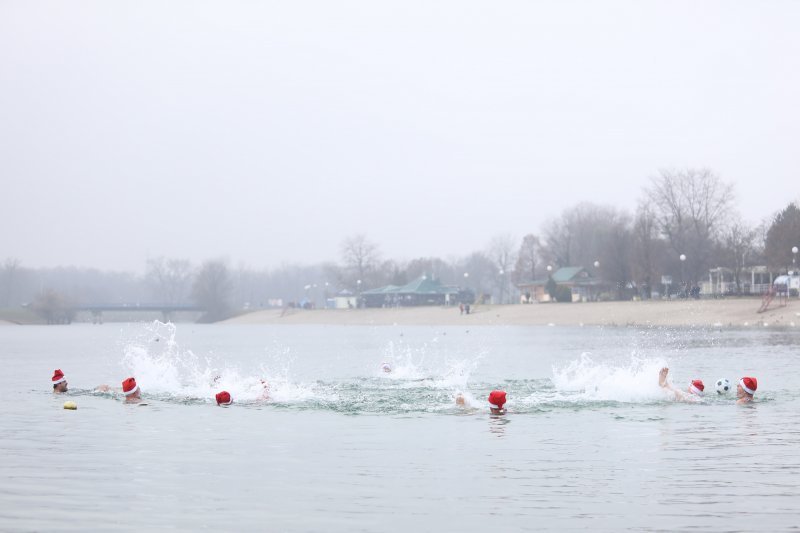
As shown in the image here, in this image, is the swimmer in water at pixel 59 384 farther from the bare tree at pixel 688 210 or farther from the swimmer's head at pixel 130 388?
the bare tree at pixel 688 210

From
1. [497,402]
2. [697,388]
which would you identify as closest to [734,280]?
[697,388]

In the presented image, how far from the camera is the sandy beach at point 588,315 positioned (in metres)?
72.6

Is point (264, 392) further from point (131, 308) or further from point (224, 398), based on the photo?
point (131, 308)

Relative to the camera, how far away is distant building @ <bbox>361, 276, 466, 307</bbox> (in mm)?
147500

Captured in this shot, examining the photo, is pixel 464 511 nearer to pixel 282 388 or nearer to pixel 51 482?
pixel 51 482

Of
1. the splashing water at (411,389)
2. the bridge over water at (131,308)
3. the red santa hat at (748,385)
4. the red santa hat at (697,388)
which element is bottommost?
the splashing water at (411,389)

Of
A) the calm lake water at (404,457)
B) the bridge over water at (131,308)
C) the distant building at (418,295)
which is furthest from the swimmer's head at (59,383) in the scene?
the bridge over water at (131,308)

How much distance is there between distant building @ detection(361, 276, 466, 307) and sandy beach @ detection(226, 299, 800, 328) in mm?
10802

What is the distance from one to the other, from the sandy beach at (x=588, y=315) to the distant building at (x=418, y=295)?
10.8 m

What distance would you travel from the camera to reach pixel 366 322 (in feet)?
426

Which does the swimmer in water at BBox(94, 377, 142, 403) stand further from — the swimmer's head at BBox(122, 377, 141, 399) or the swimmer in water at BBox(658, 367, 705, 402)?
the swimmer in water at BBox(658, 367, 705, 402)

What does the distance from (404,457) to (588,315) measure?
78795 millimetres

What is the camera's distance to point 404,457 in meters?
16.7

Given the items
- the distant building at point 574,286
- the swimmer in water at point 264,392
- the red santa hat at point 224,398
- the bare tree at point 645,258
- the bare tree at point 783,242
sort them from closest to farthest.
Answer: the red santa hat at point 224,398 → the swimmer in water at point 264,392 → the bare tree at point 783,242 → the bare tree at point 645,258 → the distant building at point 574,286
